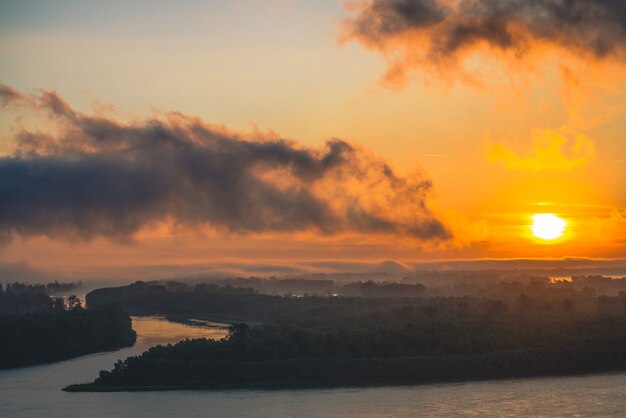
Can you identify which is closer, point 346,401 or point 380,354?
point 346,401

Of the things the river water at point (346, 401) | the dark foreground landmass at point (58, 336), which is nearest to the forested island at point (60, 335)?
the dark foreground landmass at point (58, 336)

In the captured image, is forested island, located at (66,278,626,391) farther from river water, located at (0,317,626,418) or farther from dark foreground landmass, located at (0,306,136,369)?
dark foreground landmass, located at (0,306,136,369)

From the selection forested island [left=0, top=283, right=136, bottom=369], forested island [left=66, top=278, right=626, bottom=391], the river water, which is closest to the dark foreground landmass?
forested island [left=0, top=283, right=136, bottom=369]

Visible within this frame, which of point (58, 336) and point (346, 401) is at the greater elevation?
point (58, 336)

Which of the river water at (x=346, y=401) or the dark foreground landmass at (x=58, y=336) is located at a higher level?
the dark foreground landmass at (x=58, y=336)

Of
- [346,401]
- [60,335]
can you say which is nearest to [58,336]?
[60,335]

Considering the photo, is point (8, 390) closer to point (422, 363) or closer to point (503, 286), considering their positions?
point (422, 363)

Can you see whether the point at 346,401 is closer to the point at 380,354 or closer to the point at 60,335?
the point at 380,354

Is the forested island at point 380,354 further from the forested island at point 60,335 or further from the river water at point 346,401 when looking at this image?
the forested island at point 60,335
